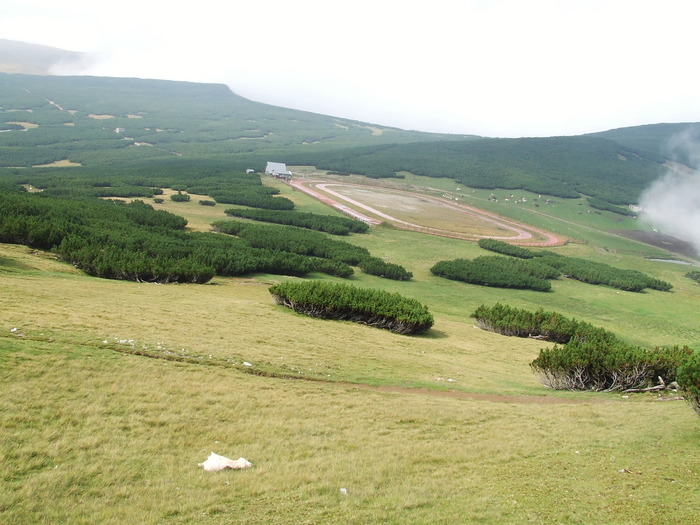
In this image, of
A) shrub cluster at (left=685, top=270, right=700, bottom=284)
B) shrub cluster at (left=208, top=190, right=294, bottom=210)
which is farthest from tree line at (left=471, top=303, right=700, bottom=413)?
shrub cluster at (left=208, top=190, right=294, bottom=210)

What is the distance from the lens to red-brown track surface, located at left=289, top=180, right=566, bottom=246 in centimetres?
7412

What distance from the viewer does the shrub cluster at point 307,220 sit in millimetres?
66250

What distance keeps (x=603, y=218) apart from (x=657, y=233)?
11.1 m

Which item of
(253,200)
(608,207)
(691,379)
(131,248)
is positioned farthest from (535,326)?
(608,207)

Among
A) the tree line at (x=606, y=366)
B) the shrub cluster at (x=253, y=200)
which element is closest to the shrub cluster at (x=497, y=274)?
the tree line at (x=606, y=366)

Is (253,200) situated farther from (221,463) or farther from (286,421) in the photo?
Answer: (221,463)

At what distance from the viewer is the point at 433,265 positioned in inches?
2076

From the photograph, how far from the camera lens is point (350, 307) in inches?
1013

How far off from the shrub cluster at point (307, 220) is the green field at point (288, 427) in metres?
43.8

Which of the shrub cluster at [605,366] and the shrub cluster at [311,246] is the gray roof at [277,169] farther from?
the shrub cluster at [605,366]

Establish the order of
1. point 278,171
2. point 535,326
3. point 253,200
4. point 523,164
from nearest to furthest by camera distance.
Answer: point 535,326
point 253,200
point 278,171
point 523,164

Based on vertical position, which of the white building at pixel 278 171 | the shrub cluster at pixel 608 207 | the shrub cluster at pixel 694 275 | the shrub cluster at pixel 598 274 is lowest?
the shrub cluster at pixel 598 274

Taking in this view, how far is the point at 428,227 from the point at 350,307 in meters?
51.6

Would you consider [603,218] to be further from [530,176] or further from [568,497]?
[568,497]
